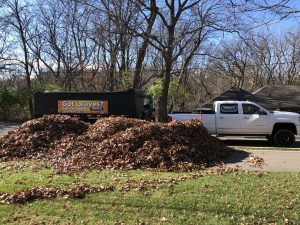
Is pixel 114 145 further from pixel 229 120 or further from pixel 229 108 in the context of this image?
pixel 229 108

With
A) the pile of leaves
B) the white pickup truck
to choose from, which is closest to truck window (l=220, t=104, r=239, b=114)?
the white pickup truck

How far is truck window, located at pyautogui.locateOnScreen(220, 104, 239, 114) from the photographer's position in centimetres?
1828

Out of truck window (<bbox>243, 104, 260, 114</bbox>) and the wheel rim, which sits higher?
truck window (<bbox>243, 104, 260, 114</bbox>)

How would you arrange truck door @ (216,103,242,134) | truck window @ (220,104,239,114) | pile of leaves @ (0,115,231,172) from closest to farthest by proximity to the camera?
pile of leaves @ (0,115,231,172)
truck door @ (216,103,242,134)
truck window @ (220,104,239,114)

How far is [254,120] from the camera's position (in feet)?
59.3

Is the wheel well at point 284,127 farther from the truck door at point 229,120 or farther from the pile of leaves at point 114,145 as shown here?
the pile of leaves at point 114,145

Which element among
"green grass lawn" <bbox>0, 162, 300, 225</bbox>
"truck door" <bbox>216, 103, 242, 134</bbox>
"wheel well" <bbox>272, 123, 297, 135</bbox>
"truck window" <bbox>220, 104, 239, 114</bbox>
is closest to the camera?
"green grass lawn" <bbox>0, 162, 300, 225</bbox>

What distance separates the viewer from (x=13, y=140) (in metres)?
13.4

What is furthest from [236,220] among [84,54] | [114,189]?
[84,54]

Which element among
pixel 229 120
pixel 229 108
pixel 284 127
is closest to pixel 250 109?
pixel 229 108

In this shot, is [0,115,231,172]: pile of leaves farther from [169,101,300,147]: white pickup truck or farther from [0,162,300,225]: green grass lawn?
[169,101,300,147]: white pickup truck

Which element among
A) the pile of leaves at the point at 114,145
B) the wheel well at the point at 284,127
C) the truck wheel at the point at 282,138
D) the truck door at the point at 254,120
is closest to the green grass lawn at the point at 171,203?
the pile of leaves at the point at 114,145

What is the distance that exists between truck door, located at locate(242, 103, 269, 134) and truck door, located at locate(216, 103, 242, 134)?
0.80ft

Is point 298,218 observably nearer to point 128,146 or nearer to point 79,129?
point 128,146
